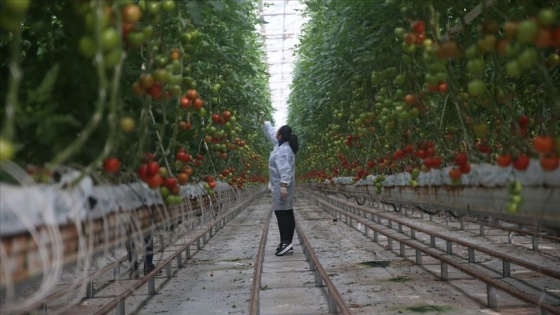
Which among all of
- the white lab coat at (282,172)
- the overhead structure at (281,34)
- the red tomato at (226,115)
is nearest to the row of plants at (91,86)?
the red tomato at (226,115)

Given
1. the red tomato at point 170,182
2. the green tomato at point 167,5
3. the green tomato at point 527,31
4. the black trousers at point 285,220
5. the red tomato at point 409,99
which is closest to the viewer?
the green tomato at point 527,31

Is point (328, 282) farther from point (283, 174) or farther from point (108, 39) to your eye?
point (108, 39)

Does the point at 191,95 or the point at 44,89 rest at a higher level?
the point at 191,95

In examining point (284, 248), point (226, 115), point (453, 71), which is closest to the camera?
point (453, 71)

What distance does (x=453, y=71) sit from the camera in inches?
183

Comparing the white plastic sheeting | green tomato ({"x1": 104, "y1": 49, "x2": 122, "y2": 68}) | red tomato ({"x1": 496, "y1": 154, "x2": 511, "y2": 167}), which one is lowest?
the white plastic sheeting

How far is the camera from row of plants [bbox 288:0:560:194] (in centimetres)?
284

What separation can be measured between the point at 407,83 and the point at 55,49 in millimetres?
2584

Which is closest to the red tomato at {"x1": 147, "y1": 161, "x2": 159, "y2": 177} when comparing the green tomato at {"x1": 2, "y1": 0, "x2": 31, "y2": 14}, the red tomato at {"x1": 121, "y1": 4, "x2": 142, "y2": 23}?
the red tomato at {"x1": 121, "y1": 4, "x2": 142, "y2": 23}

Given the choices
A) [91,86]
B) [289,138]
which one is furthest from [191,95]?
[289,138]

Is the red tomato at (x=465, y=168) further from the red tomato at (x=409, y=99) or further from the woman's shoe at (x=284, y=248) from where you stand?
the woman's shoe at (x=284, y=248)

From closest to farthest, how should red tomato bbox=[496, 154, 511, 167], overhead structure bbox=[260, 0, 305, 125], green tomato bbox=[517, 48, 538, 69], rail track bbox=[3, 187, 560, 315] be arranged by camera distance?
green tomato bbox=[517, 48, 538, 69] < red tomato bbox=[496, 154, 511, 167] < rail track bbox=[3, 187, 560, 315] < overhead structure bbox=[260, 0, 305, 125]

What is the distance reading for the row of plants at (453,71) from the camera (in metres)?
2.84

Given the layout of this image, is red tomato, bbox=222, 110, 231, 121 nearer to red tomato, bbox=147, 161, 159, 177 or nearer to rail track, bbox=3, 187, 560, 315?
rail track, bbox=3, 187, 560, 315
